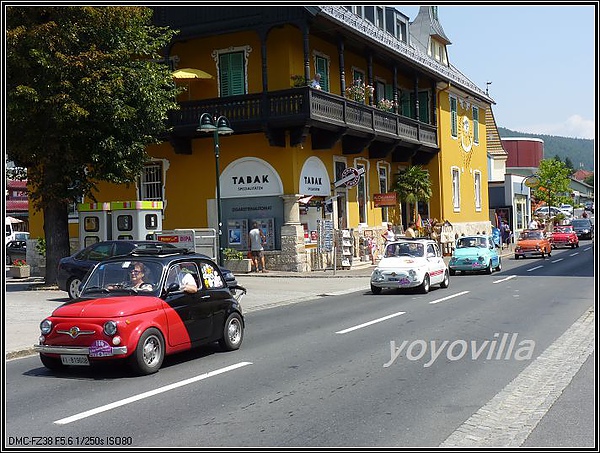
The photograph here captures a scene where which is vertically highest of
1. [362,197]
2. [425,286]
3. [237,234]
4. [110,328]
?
[362,197]

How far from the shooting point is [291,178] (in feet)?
99.2

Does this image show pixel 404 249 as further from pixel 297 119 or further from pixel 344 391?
pixel 344 391

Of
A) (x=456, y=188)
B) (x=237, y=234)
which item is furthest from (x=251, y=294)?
(x=456, y=188)

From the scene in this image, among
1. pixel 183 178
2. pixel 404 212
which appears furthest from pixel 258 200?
pixel 404 212

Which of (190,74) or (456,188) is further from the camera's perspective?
(456,188)

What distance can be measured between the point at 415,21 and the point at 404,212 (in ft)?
52.1

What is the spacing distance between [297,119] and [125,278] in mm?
18434

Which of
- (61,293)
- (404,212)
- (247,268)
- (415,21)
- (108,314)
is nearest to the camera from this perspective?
(108,314)

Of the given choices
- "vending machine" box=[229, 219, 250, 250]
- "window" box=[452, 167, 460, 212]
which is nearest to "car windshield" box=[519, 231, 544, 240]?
"window" box=[452, 167, 460, 212]

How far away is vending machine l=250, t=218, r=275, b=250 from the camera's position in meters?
30.8

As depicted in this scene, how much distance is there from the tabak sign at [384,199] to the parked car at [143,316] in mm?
24951

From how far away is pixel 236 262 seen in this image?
3017 cm

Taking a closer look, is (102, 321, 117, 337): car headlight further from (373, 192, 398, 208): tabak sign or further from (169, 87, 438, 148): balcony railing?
(373, 192, 398, 208): tabak sign

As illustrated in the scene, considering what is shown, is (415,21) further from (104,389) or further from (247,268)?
(104,389)
